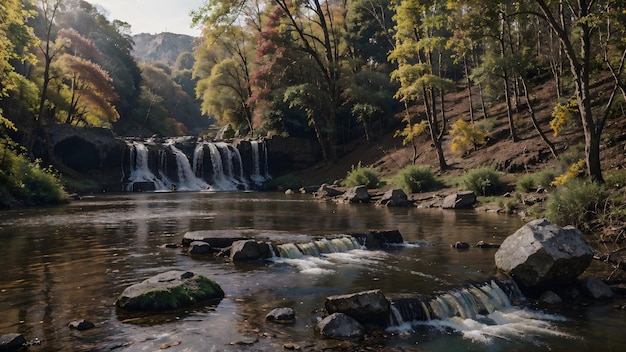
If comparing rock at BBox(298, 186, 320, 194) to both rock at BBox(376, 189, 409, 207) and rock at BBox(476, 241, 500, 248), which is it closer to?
rock at BBox(376, 189, 409, 207)

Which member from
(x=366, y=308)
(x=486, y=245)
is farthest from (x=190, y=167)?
(x=366, y=308)

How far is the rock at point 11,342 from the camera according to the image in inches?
257

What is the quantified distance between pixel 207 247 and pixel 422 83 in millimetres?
19915

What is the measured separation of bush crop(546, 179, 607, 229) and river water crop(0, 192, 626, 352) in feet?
6.63

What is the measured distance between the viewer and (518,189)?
24031 millimetres

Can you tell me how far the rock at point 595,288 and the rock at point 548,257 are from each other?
258mm

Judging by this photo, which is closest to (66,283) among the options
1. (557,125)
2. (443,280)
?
(443,280)

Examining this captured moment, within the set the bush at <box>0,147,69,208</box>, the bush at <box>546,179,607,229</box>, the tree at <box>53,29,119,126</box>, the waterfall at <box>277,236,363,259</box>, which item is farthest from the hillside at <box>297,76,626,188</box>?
the bush at <box>0,147,69,208</box>

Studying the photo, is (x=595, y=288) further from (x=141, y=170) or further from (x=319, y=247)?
(x=141, y=170)

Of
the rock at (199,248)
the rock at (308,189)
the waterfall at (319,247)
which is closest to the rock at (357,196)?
the rock at (308,189)

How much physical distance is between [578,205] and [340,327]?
1181 cm

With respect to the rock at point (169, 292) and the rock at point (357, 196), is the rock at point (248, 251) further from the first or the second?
the rock at point (357, 196)

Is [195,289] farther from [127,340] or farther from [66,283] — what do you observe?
[66,283]

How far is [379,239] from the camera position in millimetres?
15242
